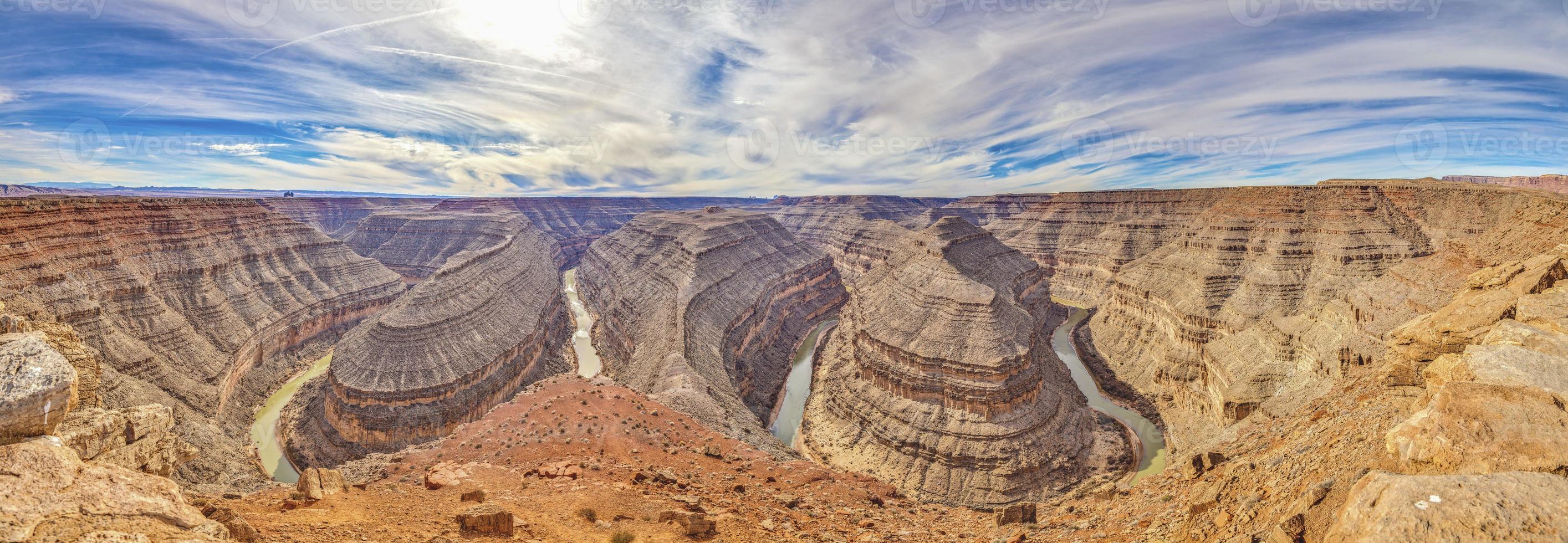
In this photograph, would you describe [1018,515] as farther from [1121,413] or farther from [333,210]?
[333,210]

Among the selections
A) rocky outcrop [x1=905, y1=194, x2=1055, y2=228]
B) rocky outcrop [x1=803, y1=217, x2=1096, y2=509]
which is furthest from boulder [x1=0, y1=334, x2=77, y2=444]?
rocky outcrop [x1=905, y1=194, x2=1055, y2=228]

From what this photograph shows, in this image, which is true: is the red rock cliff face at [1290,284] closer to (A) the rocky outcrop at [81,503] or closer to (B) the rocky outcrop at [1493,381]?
(B) the rocky outcrop at [1493,381]

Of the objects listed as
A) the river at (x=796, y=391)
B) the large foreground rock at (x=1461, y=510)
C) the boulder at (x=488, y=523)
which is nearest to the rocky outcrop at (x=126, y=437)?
the boulder at (x=488, y=523)

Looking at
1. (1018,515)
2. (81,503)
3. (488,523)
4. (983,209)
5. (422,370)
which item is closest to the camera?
(81,503)

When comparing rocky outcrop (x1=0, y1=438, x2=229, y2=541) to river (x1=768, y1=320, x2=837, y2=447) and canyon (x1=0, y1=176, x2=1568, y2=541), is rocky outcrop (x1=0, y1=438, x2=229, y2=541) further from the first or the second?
river (x1=768, y1=320, x2=837, y2=447)

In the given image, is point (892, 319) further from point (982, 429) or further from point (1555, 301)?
point (1555, 301)

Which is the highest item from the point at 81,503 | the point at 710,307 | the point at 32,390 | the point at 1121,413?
the point at 32,390

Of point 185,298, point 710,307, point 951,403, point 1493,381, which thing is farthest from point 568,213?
point 1493,381
